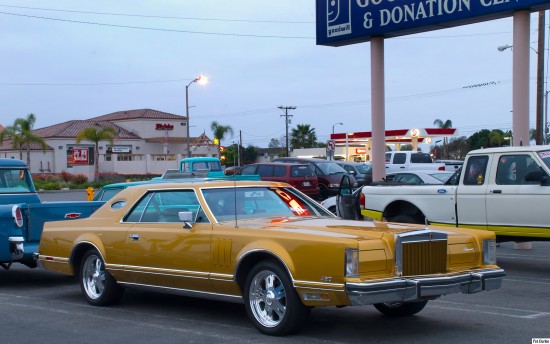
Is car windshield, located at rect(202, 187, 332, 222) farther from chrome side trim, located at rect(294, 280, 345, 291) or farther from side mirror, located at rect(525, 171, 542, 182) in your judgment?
side mirror, located at rect(525, 171, 542, 182)

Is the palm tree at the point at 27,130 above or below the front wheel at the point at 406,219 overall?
above

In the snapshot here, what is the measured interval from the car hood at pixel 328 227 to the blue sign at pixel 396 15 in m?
9.82

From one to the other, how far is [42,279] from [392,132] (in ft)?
150

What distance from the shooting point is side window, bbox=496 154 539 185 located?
1133 centimetres

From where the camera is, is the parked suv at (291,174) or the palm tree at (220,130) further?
the palm tree at (220,130)

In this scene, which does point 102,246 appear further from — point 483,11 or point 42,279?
point 483,11

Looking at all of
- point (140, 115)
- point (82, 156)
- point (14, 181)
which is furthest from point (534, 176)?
point (140, 115)

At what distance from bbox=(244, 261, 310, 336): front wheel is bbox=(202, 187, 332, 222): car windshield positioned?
91cm

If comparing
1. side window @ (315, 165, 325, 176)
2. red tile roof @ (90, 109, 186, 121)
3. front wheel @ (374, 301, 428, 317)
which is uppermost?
red tile roof @ (90, 109, 186, 121)

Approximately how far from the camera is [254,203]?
8.27m

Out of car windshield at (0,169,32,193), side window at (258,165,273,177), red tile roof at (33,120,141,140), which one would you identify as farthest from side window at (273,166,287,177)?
red tile roof at (33,120,141,140)

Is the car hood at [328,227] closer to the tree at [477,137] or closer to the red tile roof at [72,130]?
the tree at [477,137]

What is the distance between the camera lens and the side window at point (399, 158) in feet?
111

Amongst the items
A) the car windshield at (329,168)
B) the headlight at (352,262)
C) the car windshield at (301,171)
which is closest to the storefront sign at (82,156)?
the car windshield at (329,168)
